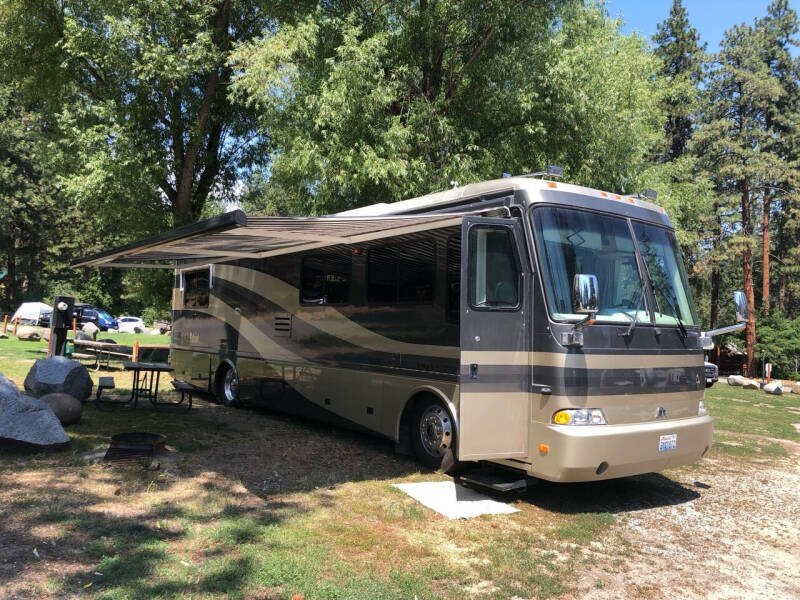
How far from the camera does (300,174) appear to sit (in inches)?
471

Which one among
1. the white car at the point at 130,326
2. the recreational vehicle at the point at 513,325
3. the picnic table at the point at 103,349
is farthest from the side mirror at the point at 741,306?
the white car at the point at 130,326

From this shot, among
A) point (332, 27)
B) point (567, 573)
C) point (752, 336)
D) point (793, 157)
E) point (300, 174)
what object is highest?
point (793, 157)

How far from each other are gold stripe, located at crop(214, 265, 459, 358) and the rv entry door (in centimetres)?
82

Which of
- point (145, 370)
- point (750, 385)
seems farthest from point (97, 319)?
point (750, 385)

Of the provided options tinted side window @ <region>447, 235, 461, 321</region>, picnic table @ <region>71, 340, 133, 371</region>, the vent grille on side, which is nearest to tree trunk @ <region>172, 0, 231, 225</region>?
picnic table @ <region>71, 340, 133, 371</region>

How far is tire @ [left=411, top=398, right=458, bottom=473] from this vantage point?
6.64 metres

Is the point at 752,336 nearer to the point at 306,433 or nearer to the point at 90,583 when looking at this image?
the point at 306,433

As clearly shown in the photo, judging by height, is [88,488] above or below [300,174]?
below

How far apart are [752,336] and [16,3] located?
29660 millimetres

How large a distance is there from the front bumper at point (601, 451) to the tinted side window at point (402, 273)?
2.12 m

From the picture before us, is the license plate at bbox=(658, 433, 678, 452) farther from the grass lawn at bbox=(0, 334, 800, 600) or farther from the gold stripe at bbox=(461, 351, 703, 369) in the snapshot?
the grass lawn at bbox=(0, 334, 800, 600)

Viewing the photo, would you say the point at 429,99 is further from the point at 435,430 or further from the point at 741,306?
the point at 435,430

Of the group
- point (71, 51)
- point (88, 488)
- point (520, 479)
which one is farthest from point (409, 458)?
point (71, 51)

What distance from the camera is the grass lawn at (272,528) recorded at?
3980 millimetres
